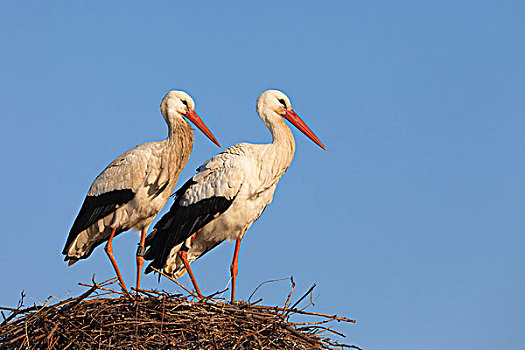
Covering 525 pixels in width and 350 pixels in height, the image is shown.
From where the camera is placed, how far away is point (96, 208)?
8.73 m

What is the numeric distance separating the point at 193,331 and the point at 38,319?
1121mm

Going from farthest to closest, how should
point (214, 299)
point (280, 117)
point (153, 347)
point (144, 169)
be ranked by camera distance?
point (280, 117) < point (144, 169) < point (214, 299) < point (153, 347)

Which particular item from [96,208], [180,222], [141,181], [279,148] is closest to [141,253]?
[180,222]

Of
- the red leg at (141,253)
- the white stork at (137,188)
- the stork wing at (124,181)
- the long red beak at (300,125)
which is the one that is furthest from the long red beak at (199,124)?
the red leg at (141,253)

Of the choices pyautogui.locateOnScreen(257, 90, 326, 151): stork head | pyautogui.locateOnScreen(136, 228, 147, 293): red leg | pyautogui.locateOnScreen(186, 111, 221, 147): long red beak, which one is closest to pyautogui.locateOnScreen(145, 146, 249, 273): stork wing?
pyautogui.locateOnScreen(136, 228, 147, 293): red leg

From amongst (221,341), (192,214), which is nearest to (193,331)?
(221,341)

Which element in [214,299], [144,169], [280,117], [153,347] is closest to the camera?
[153,347]

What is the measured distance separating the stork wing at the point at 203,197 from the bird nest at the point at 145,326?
185 centimetres

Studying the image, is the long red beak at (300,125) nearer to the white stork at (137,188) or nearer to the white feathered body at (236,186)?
the white feathered body at (236,186)

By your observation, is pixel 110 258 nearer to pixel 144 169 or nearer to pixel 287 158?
pixel 144 169

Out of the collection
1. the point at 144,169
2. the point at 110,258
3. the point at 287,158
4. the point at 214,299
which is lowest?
the point at 214,299

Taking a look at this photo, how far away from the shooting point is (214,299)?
6.95 metres

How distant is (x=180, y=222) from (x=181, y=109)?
113cm

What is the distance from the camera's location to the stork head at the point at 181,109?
29.5ft
